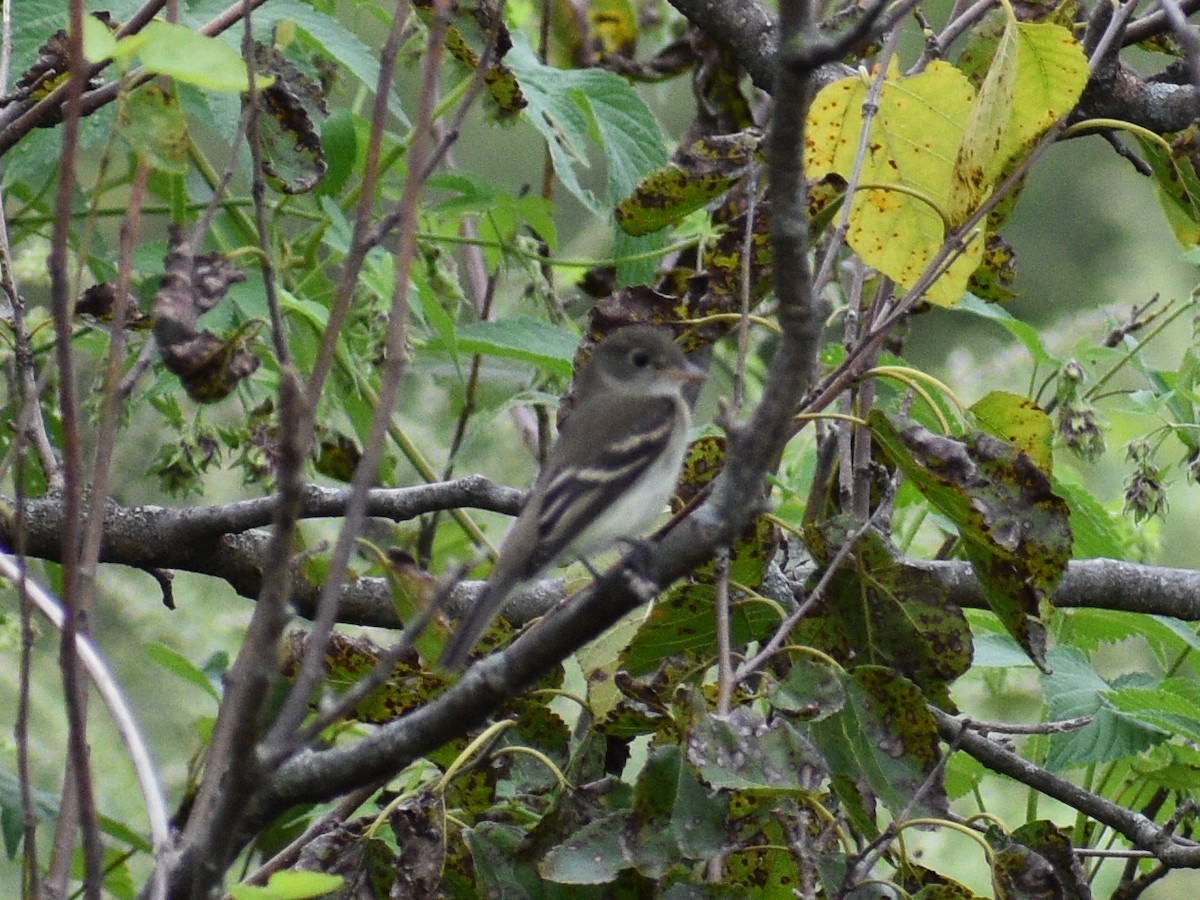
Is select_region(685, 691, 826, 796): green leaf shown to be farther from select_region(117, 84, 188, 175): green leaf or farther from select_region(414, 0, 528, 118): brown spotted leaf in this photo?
select_region(414, 0, 528, 118): brown spotted leaf

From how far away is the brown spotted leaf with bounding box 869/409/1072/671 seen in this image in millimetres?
2125

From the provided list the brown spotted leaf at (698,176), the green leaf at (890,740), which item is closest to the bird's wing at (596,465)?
the brown spotted leaf at (698,176)

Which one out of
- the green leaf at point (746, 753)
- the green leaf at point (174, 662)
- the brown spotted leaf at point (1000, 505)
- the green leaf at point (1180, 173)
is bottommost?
the green leaf at point (174, 662)

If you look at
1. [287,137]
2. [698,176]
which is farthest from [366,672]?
[698,176]

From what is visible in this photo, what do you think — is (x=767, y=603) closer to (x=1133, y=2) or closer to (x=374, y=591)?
(x=374, y=591)

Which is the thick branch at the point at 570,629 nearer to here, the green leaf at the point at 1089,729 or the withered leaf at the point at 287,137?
the withered leaf at the point at 287,137

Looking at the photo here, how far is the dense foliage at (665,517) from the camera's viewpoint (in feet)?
4.92

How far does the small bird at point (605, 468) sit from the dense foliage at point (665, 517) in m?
0.10

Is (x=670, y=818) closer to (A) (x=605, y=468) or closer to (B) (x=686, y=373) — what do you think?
(A) (x=605, y=468)

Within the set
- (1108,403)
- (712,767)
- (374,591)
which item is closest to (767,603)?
(712,767)

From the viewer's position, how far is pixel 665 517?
8.91 ft

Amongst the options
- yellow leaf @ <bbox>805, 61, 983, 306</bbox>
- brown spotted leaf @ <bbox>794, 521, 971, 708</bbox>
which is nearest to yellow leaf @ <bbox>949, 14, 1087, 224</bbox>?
yellow leaf @ <bbox>805, 61, 983, 306</bbox>

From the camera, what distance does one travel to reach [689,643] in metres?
2.35

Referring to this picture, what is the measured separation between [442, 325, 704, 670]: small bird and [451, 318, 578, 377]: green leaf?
202mm
